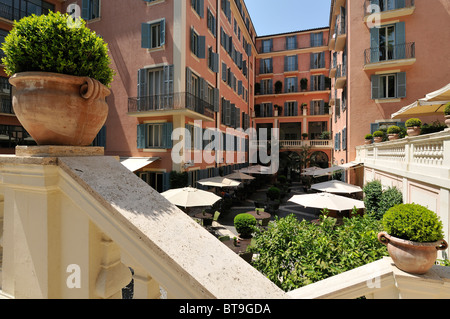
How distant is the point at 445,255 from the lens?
15.5ft

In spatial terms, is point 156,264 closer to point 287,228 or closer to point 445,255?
point 287,228

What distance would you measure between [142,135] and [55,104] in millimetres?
14190

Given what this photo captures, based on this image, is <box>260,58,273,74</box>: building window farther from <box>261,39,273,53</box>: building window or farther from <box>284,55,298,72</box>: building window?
<box>284,55,298,72</box>: building window

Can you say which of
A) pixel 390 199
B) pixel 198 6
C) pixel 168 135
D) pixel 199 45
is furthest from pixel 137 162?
pixel 390 199

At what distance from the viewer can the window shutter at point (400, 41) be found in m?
14.9

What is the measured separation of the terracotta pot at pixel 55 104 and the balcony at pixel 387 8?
18844 millimetres

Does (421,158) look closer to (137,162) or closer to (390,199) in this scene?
(390,199)

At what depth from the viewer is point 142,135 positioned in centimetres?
1521

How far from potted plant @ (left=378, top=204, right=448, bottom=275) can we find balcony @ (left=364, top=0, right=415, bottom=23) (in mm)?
17301

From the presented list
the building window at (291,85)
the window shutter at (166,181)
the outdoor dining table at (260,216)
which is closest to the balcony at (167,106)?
the window shutter at (166,181)

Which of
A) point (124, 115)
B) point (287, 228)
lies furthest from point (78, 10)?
point (287, 228)

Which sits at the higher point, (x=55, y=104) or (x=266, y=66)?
(x=266, y=66)

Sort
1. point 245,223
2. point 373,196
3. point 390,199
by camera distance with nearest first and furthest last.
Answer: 1. point 390,199
2. point 245,223
3. point 373,196

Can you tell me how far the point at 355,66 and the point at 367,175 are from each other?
7.83 metres
